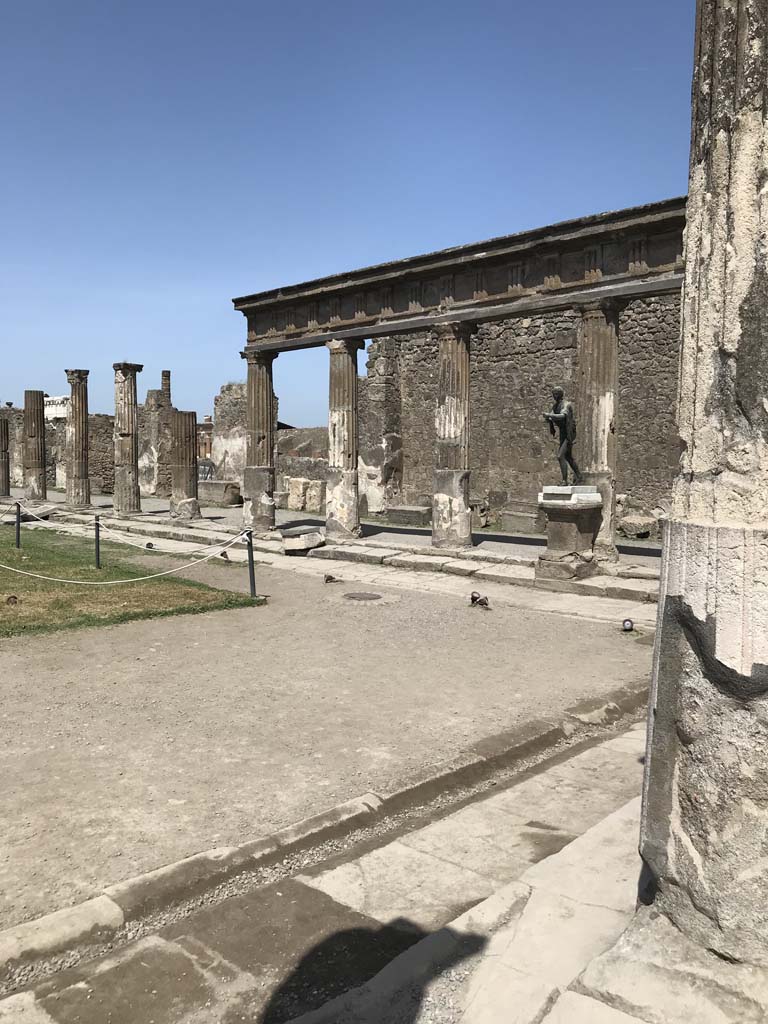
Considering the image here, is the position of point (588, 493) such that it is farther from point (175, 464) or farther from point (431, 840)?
point (175, 464)

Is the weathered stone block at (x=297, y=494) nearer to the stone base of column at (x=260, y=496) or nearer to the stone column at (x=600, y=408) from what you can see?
the stone base of column at (x=260, y=496)

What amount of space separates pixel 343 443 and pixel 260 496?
234 cm

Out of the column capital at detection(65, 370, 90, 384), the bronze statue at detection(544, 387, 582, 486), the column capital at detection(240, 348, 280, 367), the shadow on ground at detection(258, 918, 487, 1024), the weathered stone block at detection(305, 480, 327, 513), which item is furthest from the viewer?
the column capital at detection(65, 370, 90, 384)

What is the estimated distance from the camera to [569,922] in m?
2.38

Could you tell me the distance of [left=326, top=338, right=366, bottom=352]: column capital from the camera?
48.2ft

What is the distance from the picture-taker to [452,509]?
42.1 ft

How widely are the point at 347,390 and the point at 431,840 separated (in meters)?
11.8

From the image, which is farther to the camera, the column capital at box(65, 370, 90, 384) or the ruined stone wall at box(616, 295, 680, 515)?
the column capital at box(65, 370, 90, 384)

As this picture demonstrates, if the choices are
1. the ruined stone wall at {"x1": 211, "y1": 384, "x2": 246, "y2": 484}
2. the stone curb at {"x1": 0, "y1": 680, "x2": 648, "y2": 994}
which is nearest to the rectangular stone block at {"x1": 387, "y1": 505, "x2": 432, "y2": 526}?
the ruined stone wall at {"x1": 211, "y1": 384, "x2": 246, "y2": 484}

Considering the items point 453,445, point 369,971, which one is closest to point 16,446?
point 453,445

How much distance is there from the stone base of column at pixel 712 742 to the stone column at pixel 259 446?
14060mm

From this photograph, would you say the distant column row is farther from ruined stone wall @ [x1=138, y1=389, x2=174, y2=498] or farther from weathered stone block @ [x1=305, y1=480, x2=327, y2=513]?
ruined stone wall @ [x1=138, y1=389, x2=174, y2=498]

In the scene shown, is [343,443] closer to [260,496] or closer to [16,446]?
[260,496]

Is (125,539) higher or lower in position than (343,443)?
lower
